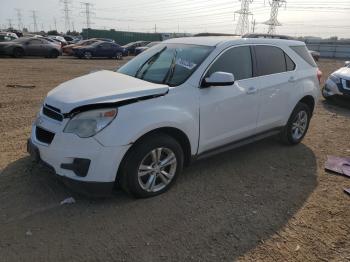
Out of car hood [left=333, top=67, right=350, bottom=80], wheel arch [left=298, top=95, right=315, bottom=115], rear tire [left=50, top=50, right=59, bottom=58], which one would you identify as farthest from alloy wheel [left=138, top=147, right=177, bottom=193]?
rear tire [left=50, top=50, right=59, bottom=58]

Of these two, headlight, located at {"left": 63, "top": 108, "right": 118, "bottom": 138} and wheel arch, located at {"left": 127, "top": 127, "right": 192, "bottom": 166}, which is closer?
headlight, located at {"left": 63, "top": 108, "right": 118, "bottom": 138}

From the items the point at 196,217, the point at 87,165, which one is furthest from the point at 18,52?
the point at 196,217

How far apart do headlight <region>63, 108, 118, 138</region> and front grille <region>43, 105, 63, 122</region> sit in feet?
0.73

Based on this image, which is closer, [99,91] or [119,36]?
[99,91]

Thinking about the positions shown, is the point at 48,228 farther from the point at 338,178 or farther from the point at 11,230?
the point at 338,178

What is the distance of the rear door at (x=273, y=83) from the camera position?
504cm

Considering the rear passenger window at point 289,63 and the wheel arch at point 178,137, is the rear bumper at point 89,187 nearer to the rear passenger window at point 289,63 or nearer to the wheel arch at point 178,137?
the wheel arch at point 178,137

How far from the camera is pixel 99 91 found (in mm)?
3828

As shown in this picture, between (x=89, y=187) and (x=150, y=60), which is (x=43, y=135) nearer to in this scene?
(x=89, y=187)

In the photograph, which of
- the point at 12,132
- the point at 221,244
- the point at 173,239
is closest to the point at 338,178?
the point at 221,244

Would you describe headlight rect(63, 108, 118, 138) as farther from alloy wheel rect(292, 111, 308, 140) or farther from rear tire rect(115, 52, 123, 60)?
rear tire rect(115, 52, 123, 60)

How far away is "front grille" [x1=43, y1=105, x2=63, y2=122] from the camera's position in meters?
3.73

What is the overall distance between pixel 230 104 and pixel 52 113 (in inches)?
84.8

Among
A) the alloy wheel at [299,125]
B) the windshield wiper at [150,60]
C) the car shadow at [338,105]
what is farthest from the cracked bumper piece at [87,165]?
the car shadow at [338,105]
